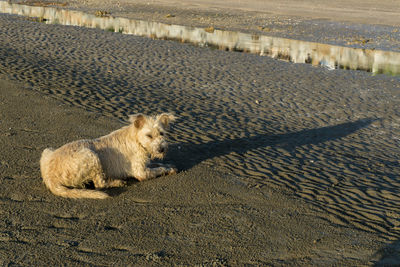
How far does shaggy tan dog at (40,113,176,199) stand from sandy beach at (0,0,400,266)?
266 mm

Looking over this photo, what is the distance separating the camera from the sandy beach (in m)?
7.04

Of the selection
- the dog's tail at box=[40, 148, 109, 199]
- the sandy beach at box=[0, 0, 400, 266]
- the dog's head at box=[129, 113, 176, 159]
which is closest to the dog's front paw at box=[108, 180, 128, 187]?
the sandy beach at box=[0, 0, 400, 266]

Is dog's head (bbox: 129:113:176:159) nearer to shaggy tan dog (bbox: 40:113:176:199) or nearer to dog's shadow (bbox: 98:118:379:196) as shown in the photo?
shaggy tan dog (bbox: 40:113:176:199)

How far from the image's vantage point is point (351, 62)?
23.9 m

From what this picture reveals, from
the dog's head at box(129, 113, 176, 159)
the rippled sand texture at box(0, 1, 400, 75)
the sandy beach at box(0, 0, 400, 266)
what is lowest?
the sandy beach at box(0, 0, 400, 266)

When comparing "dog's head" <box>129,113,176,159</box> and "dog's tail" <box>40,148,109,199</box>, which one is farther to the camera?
"dog's head" <box>129,113,176,159</box>

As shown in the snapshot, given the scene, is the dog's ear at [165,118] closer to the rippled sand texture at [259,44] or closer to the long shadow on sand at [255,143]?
the long shadow on sand at [255,143]

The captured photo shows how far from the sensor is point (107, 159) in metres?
8.70

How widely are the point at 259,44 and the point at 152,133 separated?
20602mm

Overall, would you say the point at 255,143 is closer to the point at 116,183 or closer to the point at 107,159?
the point at 116,183

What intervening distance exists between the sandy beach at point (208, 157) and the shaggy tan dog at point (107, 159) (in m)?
0.27

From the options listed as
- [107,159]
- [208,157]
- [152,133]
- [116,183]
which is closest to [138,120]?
[152,133]

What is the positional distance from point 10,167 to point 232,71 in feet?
42.7

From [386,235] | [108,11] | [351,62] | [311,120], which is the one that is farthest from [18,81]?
[108,11]
